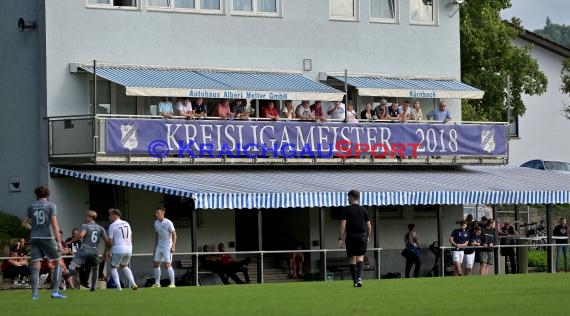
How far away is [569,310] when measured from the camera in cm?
1880

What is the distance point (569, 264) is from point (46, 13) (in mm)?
16764

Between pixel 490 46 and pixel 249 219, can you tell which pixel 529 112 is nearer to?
pixel 490 46

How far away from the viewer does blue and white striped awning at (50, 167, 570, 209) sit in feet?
118

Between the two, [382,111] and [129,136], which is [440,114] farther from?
[129,136]

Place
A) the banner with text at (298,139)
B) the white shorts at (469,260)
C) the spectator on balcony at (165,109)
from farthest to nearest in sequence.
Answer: the white shorts at (469,260) < the spectator on balcony at (165,109) < the banner with text at (298,139)

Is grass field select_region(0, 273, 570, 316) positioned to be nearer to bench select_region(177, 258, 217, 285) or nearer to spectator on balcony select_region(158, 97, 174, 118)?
bench select_region(177, 258, 217, 285)

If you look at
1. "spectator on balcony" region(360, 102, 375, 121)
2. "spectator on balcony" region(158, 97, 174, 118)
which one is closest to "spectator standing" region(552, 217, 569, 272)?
"spectator on balcony" region(360, 102, 375, 121)

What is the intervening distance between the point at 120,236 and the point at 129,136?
8.35 meters

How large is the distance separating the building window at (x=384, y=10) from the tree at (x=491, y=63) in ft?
35.1

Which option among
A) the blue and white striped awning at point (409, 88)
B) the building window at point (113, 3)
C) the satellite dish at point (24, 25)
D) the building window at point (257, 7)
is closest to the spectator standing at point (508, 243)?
the blue and white striped awning at point (409, 88)

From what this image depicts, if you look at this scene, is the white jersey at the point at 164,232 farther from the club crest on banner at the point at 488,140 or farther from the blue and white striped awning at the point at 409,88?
the club crest on banner at the point at 488,140

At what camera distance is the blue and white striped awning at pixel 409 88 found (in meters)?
42.6

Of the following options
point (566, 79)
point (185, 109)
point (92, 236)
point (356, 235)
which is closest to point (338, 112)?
point (185, 109)

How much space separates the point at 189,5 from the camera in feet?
134
